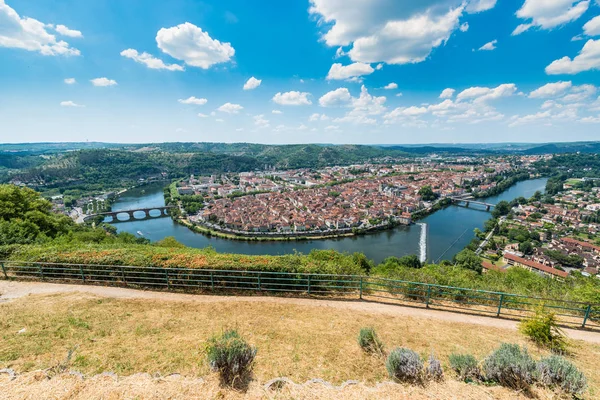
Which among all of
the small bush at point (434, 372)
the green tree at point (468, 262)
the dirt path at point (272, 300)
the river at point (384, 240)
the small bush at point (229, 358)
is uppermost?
the small bush at point (229, 358)

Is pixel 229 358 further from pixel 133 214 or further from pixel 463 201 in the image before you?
pixel 463 201

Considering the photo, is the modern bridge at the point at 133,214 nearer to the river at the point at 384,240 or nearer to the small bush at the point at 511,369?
the river at the point at 384,240

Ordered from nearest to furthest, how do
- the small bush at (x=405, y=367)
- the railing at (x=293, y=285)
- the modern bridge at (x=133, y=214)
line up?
the small bush at (x=405, y=367) < the railing at (x=293, y=285) < the modern bridge at (x=133, y=214)

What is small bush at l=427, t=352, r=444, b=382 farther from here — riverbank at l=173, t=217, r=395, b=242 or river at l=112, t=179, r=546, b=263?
riverbank at l=173, t=217, r=395, b=242

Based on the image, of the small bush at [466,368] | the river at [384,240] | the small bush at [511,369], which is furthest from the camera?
the river at [384,240]

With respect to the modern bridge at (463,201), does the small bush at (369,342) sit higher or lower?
higher

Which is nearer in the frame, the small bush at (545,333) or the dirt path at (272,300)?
the small bush at (545,333)

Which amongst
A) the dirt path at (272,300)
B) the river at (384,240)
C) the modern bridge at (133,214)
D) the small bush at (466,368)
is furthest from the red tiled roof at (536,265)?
the modern bridge at (133,214)

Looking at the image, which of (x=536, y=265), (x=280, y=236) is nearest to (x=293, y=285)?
(x=536, y=265)
